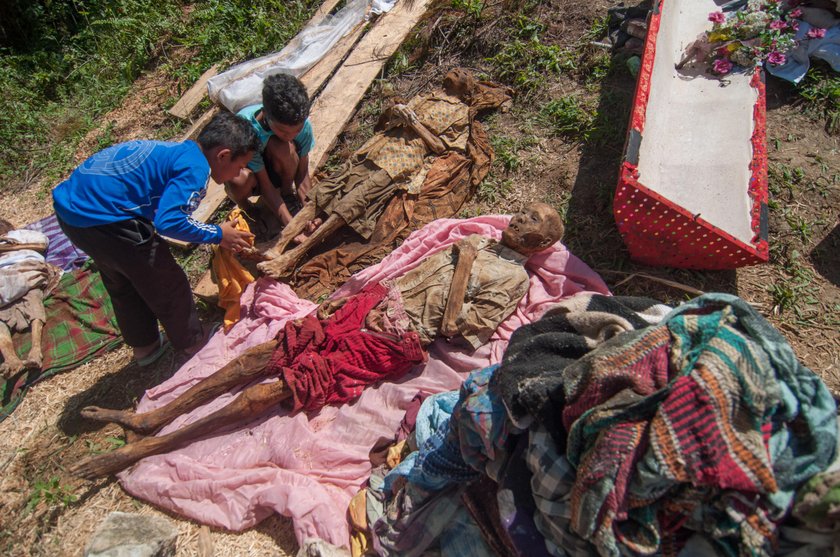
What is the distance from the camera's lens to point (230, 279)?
4.36 m

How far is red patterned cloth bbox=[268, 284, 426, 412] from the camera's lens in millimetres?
3650

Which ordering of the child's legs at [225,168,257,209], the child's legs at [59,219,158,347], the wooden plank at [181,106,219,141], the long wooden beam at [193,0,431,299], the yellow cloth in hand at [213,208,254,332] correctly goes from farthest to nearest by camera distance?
the wooden plank at [181,106,219,141]
the long wooden beam at [193,0,431,299]
the child's legs at [225,168,257,209]
the yellow cloth in hand at [213,208,254,332]
the child's legs at [59,219,158,347]

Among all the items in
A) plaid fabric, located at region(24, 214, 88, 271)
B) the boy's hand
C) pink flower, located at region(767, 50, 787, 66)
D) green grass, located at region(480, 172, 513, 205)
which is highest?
pink flower, located at region(767, 50, 787, 66)

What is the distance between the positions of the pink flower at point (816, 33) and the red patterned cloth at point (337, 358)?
189 inches

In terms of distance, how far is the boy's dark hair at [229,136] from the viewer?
11.4ft

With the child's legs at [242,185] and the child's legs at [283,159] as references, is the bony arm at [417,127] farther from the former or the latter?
the child's legs at [242,185]

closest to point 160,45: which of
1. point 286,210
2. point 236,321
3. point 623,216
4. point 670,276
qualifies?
point 286,210

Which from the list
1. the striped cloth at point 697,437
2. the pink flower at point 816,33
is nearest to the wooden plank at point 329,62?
the pink flower at point 816,33

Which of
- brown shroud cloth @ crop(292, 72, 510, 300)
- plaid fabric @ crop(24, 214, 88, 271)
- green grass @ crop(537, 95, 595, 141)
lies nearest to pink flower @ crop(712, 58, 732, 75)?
green grass @ crop(537, 95, 595, 141)

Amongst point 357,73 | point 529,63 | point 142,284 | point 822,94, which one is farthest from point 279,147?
point 822,94

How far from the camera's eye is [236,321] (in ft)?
14.3

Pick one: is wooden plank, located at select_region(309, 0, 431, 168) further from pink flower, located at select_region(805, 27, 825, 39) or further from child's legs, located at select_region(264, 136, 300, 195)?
pink flower, located at select_region(805, 27, 825, 39)

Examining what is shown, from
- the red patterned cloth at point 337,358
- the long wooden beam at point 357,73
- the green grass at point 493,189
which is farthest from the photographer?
the long wooden beam at point 357,73

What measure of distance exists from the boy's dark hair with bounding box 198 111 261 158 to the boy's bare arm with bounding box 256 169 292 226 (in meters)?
1.13
